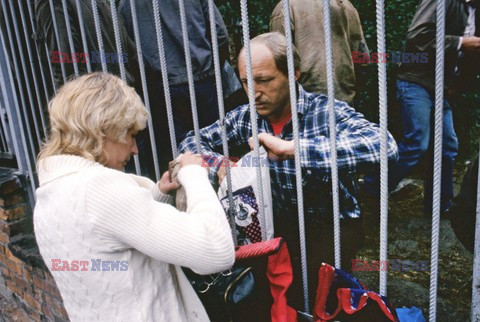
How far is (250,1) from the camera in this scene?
4973 mm

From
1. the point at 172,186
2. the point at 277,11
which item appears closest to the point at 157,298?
the point at 172,186

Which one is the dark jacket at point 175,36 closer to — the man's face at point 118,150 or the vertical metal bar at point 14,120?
the vertical metal bar at point 14,120

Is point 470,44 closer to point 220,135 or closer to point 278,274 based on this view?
point 220,135

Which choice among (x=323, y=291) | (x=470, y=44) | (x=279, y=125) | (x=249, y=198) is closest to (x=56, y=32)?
(x=279, y=125)

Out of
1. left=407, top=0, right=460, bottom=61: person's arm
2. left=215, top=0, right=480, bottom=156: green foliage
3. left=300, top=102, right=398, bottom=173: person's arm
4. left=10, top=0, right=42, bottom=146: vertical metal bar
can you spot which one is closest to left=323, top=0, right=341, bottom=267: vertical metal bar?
left=300, top=102, right=398, bottom=173: person's arm

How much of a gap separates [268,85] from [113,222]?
3.03 ft

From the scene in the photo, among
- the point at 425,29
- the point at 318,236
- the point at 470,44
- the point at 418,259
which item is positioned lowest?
the point at 418,259

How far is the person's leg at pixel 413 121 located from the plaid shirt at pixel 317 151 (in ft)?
4.39

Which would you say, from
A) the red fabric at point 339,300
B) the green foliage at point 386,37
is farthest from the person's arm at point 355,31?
the red fabric at point 339,300

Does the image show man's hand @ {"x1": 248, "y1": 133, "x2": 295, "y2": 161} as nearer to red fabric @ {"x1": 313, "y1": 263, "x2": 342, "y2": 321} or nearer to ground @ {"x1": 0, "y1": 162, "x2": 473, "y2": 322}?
red fabric @ {"x1": 313, "y1": 263, "x2": 342, "y2": 321}

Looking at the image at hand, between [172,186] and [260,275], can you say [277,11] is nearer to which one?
[172,186]

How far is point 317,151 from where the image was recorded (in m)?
1.49

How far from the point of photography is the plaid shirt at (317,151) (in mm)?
1528

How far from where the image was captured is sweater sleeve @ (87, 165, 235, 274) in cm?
121
